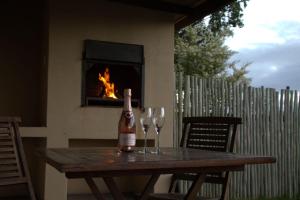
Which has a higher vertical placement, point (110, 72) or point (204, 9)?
point (204, 9)

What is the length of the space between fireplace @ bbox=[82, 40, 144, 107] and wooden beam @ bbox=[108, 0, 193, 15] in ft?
1.94

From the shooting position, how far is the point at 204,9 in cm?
627

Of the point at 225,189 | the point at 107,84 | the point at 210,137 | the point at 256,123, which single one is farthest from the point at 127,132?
the point at 256,123

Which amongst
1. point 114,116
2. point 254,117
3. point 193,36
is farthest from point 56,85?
point 193,36

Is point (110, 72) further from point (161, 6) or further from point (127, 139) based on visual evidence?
point (127, 139)

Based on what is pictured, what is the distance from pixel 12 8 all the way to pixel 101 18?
4.68 feet

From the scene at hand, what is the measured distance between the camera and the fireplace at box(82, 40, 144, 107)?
18.8ft

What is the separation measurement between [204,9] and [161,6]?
59cm

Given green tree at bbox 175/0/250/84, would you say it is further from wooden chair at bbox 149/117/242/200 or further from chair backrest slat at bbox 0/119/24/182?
chair backrest slat at bbox 0/119/24/182

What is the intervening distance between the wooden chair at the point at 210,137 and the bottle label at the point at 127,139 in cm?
75

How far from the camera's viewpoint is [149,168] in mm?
2244

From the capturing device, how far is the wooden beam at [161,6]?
6.12 metres

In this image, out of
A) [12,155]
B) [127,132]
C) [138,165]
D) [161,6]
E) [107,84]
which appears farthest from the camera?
[161,6]

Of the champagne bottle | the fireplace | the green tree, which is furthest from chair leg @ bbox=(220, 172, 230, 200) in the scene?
the green tree
